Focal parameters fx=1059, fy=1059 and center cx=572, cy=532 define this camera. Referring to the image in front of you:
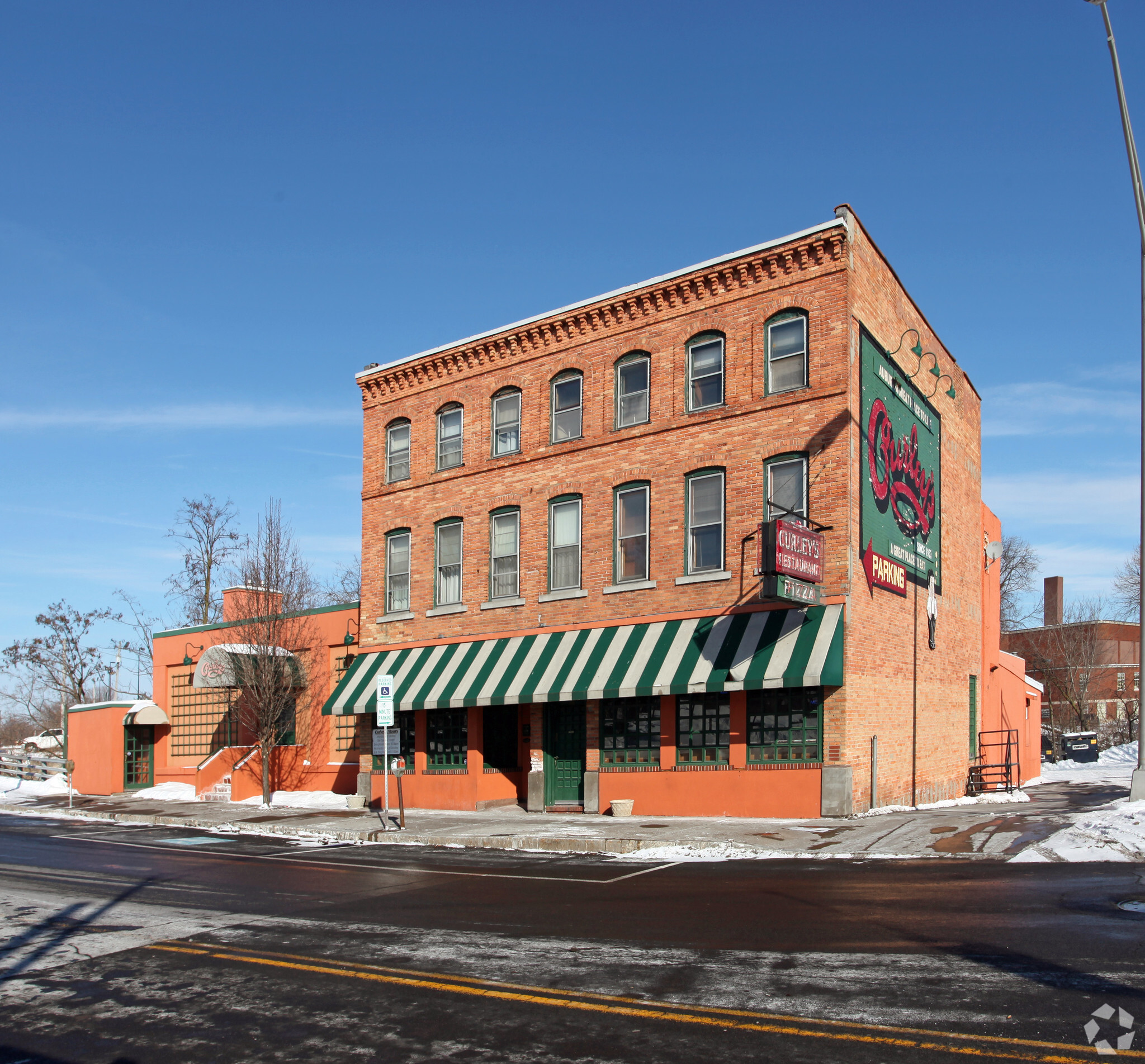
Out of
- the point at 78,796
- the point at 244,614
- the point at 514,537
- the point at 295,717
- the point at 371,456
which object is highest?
the point at 371,456

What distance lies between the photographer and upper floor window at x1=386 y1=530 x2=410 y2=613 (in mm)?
27766

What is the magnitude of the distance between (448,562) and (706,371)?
849cm

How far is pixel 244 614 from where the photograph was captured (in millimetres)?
30891

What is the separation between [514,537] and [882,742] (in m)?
9.62

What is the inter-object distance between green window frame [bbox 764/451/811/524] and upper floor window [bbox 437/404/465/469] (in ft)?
29.5

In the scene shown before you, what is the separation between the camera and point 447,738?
25.5m

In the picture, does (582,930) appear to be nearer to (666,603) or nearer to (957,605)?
(666,603)

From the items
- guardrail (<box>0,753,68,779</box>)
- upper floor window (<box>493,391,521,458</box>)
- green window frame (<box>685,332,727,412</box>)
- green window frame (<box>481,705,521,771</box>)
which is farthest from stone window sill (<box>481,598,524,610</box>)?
guardrail (<box>0,753,68,779</box>)

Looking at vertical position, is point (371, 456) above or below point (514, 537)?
above

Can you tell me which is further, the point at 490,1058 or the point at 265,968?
the point at 265,968

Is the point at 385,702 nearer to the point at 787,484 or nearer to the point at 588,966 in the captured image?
the point at 787,484

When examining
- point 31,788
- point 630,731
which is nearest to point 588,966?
point 630,731

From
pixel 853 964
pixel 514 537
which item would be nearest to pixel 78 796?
pixel 514 537

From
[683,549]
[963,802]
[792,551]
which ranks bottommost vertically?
[963,802]
